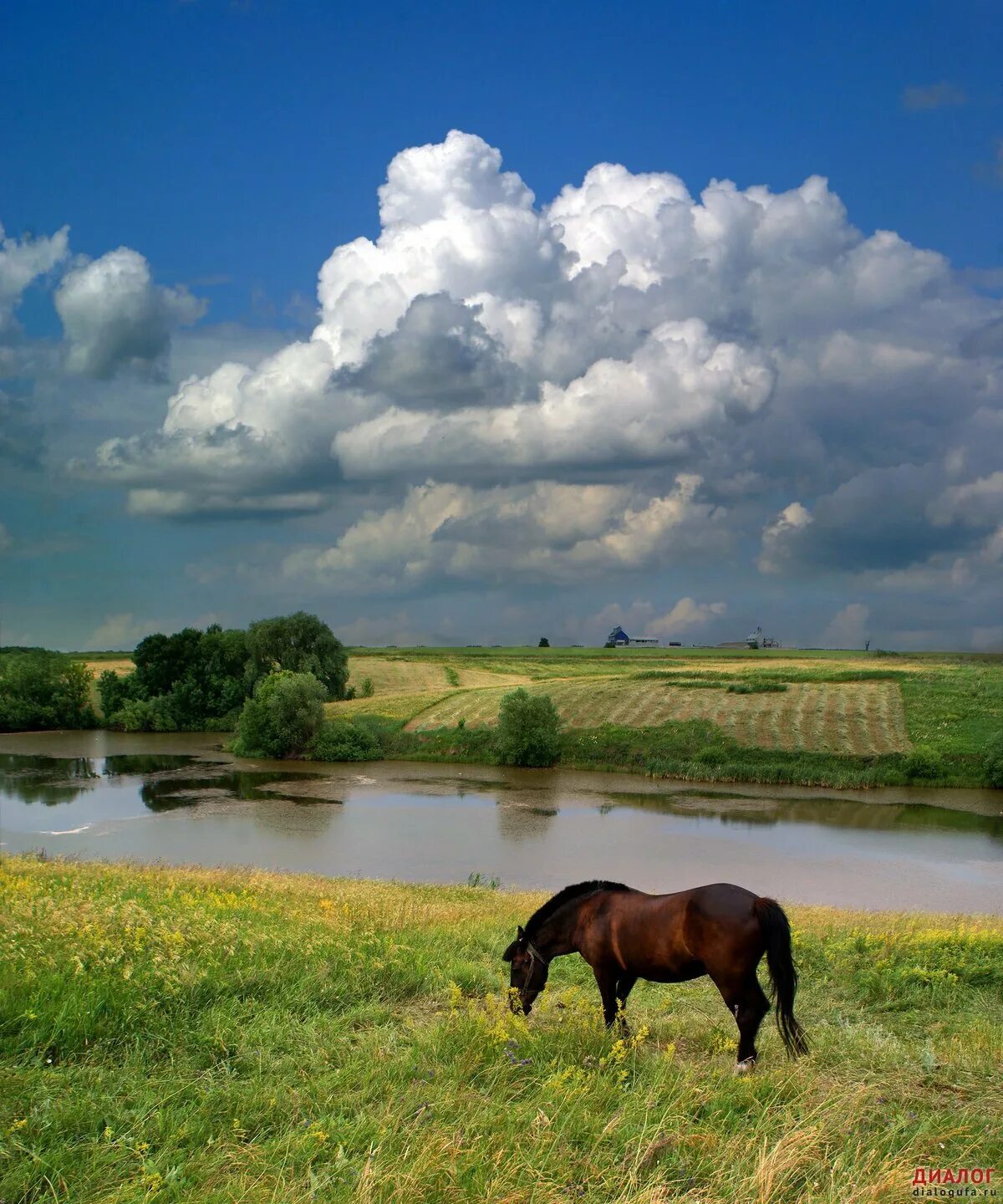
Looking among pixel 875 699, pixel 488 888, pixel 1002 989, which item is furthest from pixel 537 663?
pixel 1002 989

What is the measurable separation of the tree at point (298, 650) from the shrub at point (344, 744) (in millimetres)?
13936

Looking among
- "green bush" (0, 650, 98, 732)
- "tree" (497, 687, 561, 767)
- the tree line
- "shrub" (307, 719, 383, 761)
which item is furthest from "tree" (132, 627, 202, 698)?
"tree" (497, 687, 561, 767)

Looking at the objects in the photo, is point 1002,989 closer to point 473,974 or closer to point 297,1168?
point 473,974

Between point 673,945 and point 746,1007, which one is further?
point 673,945

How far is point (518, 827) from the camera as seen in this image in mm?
33969

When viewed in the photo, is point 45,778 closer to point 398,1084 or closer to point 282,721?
point 282,721

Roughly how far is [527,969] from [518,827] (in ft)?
90.7

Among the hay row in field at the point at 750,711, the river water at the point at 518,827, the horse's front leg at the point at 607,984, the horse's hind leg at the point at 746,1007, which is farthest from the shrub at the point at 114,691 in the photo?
the horse's hind leg at the point at 746,1007

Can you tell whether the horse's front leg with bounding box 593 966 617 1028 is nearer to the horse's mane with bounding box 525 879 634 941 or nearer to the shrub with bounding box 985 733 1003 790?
the horse's mane with bounding box 525 879 634 941

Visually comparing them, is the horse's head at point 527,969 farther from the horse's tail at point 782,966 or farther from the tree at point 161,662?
the tree at point 161,662

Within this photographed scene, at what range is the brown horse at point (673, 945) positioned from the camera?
5941 millimetres

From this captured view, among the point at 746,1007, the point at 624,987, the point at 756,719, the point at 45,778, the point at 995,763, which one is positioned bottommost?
the point at 45,778

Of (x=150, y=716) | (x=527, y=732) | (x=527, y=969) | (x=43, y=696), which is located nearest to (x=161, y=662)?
(x=150, y=716)

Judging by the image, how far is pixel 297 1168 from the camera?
4.15 m
